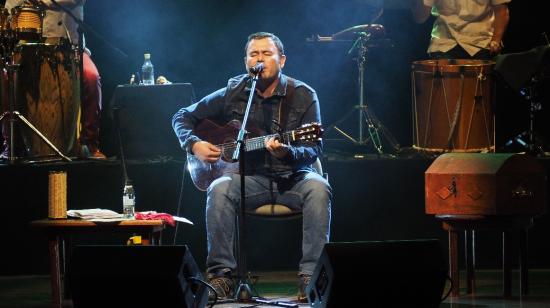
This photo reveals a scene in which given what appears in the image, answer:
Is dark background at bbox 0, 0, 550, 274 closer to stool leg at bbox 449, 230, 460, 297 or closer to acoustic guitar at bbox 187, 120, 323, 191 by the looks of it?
acoustic guitar at bbox 187, 120, 323, 191

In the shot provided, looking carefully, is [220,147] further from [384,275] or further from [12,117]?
[384,275]

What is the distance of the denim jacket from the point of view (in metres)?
6.13

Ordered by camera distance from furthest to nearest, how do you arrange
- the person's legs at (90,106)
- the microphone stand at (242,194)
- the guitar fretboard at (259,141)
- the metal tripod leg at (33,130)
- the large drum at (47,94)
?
the person's legs at (90,106)
the large drum at (47,94)
the metal tripod leg at (33,130)
the guitar fretboard at (259,141)
the microphone stand at (242,194)

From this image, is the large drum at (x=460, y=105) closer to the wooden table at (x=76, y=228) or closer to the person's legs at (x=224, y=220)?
the person's legs at (x=224, y=220)

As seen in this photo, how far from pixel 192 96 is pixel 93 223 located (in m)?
2.11

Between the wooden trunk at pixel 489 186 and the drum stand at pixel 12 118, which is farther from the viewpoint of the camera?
the drum stand at pixel 12 118

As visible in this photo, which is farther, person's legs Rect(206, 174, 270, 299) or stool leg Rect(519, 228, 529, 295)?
stool leg Rect(519, 228, 529, 295)

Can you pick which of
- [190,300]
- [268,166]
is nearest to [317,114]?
[268,166]

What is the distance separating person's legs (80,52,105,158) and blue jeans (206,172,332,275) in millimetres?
2136

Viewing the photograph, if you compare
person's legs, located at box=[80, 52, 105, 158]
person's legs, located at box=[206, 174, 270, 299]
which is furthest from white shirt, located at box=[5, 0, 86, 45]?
person's legs, located at box=[206, 174, 270, 299]

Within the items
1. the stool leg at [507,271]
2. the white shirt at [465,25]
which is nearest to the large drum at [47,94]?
the white shirt at [465,25]

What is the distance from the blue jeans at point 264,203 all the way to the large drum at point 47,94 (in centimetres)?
200

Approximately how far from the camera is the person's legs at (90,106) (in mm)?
7992

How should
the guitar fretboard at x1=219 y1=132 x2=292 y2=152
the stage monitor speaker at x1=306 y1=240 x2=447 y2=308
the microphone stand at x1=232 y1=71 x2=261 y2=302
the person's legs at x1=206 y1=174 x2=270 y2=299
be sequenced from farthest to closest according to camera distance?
the person's legs at x1=206 y1=174 x2=270 y2=299, the guitar fretboard at x1=219 y1=132 x2=292 y2=152, the microphone stand at x1=232 y1=71 x2=261 y2=302, the stage monitor speaker at x1=306 y1=240 x2=447 y2=308
